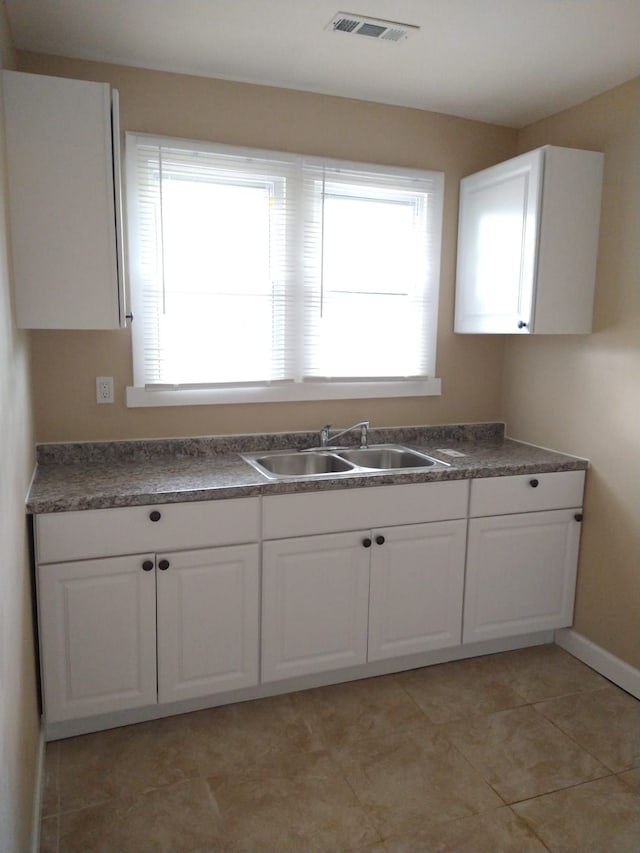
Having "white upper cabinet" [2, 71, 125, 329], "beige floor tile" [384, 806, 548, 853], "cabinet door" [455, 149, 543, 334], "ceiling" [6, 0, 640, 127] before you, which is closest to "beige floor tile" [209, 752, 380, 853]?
"beige floor tile" [384, 806, 548, 853]

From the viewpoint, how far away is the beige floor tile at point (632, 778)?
82.4 inches

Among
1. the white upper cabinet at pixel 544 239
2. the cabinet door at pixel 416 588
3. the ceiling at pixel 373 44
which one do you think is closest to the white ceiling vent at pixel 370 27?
the ceiling at pixel 373 44

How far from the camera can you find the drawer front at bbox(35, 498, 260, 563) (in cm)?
209

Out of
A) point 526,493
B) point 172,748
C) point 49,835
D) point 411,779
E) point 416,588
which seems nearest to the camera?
point 49,835

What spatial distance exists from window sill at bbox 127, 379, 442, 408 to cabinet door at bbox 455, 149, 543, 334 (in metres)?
0.39

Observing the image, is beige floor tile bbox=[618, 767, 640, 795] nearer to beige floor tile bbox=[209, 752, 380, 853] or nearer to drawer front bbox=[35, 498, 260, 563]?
beige floor tile bbox=[209, 752, 380, 853]

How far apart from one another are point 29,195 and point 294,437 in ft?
4.72

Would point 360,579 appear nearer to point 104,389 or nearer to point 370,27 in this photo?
point 104,389

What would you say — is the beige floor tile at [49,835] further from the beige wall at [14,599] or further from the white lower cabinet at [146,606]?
the white lower cabinet at [146,606]

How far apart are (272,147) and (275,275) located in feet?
1.78

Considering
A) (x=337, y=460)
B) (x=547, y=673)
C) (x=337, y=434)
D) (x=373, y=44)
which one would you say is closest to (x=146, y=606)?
(x=337, y=460)

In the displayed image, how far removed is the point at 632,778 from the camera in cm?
213

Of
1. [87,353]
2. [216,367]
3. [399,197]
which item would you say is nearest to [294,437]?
[216,367]

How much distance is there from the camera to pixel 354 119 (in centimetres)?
287
